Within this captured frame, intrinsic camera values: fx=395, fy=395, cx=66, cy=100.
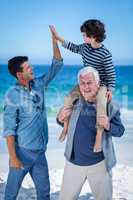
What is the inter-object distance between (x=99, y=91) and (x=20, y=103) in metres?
0.46

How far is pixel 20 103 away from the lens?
7.20ft

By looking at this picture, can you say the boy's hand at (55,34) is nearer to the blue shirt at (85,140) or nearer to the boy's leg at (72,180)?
the blue shirt at (85,140)

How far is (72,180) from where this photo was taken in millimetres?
2068

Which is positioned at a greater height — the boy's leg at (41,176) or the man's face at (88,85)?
the man's face at (88,85)

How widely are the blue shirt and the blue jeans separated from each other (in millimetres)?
301

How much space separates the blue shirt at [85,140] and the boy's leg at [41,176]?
0.30 metres

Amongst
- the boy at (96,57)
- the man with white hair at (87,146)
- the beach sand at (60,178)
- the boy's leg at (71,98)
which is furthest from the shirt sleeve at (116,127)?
A: the beach sand at (60,178)

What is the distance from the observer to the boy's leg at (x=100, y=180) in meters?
2.04

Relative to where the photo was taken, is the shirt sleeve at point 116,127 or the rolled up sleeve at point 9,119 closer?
the shirt sleeve at point 116,127

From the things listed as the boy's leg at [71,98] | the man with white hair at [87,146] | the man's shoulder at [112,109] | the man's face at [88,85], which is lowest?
the man with white hair at [87,146]

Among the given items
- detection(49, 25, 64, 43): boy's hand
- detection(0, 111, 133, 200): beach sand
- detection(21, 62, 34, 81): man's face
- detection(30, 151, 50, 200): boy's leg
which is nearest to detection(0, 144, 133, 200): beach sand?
detection(0, 111, 133, 200): beach sand

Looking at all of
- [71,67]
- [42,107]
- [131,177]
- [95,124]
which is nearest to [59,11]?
[71,67]

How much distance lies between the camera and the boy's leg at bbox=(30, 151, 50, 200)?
227 centimetres

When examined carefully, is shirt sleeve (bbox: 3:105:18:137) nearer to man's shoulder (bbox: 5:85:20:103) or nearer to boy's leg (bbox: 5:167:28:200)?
man's shoulder (bbox: 5:85:20:103)
